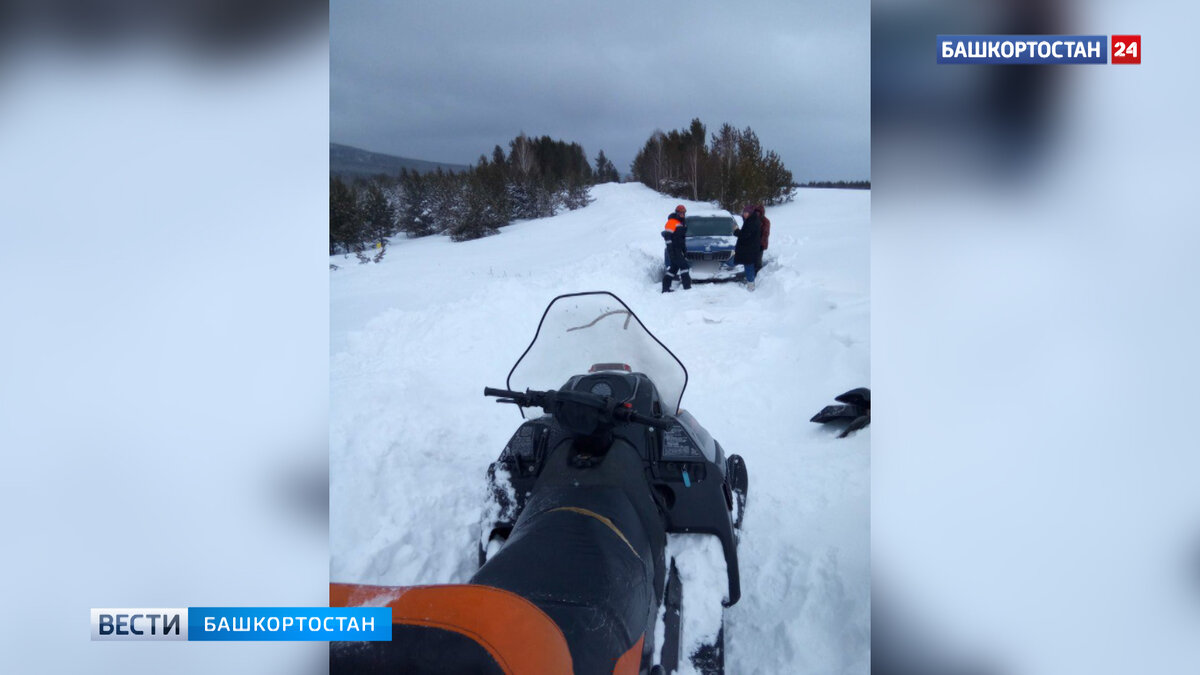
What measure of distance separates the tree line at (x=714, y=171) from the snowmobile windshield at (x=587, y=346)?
7.58 meters

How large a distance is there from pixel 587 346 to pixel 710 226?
11325 millimetres

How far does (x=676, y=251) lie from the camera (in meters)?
11.3

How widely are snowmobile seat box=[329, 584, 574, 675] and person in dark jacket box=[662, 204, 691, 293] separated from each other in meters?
10.3

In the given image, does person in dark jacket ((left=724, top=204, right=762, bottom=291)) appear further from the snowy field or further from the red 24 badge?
the red 24 badge

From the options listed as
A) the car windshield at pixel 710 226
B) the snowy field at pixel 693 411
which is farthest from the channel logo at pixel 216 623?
the car windshield at pixel 710 226

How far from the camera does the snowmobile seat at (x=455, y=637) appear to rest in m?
1.17

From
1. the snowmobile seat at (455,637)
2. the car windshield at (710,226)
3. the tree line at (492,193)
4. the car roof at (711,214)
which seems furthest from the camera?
the car roof at (711,214)

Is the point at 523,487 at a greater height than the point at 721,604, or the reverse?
the point at 523,487

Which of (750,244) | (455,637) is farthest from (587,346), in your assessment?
(750,244)

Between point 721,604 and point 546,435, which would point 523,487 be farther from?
point 721,604

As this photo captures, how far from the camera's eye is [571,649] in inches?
57.2

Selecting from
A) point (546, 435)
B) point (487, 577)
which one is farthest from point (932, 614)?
point (546, 435)

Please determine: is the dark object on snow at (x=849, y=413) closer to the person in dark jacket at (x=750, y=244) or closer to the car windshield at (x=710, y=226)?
the person in dark jacket at (x=750, y=244)

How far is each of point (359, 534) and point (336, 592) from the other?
1917 millimetres
